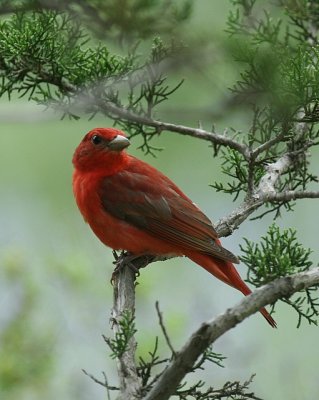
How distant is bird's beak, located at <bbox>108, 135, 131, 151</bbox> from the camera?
430cm

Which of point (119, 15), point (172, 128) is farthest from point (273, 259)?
point (119, 15)

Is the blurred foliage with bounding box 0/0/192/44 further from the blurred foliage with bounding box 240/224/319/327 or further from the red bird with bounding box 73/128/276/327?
the red bird with bounding box 73/128/276/327

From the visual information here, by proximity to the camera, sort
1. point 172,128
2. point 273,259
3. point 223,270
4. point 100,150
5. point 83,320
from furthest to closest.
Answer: point 83,320
point 100,150
point 223,270
point 172,128
point 273,259

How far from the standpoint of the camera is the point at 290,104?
278 cm

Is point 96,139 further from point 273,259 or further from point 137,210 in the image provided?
point 273,259

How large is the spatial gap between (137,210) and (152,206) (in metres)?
0.07

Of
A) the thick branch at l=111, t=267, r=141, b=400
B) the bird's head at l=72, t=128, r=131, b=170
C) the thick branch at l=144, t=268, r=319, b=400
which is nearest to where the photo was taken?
the thick branch at l=144, t=268, r=319, b=400

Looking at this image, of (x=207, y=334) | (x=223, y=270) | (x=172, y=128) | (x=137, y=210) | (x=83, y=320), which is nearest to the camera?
(x=207, y=334)

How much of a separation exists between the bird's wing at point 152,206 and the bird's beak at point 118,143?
141 millimetres

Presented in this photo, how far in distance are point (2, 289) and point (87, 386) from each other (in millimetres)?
703

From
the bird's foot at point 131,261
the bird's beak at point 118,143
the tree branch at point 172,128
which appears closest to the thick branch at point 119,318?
the bird's foot at point 131,261

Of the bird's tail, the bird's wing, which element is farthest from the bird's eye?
the bird's tail

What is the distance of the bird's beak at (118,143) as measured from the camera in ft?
14.1

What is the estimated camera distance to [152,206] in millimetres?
4254
